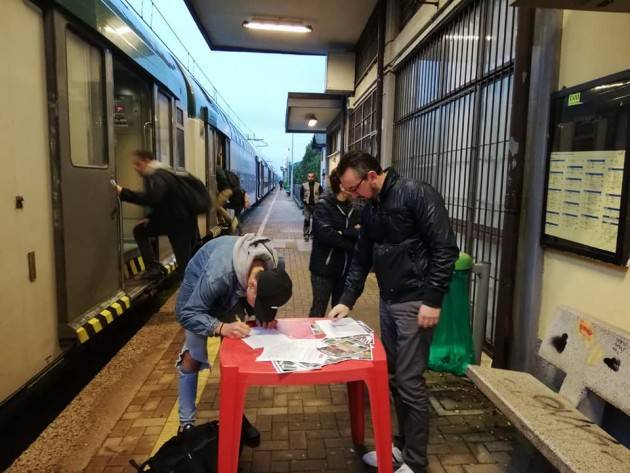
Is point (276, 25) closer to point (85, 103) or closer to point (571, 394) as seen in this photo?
point (85, 103)

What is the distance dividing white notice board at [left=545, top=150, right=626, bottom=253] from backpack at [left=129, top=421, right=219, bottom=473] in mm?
2477

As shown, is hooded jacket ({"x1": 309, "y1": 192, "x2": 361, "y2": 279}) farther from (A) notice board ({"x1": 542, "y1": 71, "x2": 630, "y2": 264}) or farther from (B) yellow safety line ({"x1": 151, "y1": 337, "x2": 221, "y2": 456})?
(A) notice board ({"x1": 542, "y1": 71, "x2": 630, "y2": 264})

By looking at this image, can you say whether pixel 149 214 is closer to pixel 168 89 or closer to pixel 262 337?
pixel 168 89

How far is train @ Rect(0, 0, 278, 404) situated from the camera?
2.81 metres

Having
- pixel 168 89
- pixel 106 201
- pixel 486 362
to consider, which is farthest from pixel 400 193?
pixel 168 89

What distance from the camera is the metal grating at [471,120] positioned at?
14.3 feet

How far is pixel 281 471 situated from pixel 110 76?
11.7ft

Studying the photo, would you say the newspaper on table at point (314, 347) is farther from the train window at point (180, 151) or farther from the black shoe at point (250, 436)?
the train window at point (180, 151)

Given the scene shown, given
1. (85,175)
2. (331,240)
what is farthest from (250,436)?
(85,175)

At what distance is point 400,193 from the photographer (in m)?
2.71

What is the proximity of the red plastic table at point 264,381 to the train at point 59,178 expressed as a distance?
1500 mm

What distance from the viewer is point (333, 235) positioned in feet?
13.3

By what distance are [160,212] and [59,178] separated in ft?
A: 6.68

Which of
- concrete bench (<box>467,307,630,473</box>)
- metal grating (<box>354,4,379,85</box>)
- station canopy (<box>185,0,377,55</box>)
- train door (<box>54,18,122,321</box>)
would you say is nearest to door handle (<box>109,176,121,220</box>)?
train door (<box>54,18,122,321</box>)
